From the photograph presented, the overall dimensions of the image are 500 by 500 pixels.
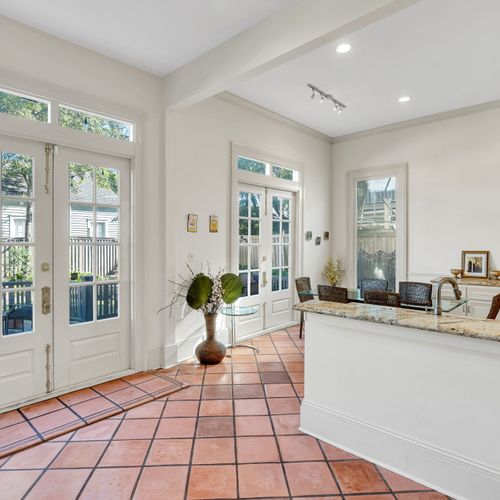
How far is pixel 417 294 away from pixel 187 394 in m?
2.28

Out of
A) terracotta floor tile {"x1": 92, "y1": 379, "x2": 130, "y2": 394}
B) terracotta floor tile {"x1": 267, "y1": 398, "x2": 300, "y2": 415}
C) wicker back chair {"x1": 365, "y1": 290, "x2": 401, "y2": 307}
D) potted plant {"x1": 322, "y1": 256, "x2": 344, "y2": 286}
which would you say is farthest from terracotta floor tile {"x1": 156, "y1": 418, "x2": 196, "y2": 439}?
potted plant {"x1": 322, "y1": 256, "x2": 344, "y2": 286}

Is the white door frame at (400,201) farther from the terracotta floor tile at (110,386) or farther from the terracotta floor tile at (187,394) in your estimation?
the terracotta floor tile at (110,386)

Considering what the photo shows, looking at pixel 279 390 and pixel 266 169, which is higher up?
pixel 266 169

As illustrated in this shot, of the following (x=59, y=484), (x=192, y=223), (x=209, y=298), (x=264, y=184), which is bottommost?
(x=59, y=484)

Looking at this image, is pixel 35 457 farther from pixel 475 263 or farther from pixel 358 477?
pixel 475 263

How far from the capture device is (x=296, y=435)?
7.63 feet

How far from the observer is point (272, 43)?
8.42 ft

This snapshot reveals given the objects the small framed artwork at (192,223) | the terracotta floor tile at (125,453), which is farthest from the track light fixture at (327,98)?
the terracotta floor tile at (125,453)

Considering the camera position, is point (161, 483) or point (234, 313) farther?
point (234, 313)

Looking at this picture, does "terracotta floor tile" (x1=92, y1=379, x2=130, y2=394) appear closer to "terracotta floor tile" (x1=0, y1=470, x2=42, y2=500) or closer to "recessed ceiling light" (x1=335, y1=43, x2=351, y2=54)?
"terracotta floor tile" (x1=0, y1=470, x2=42, y2=500)

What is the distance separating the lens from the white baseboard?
1.71m

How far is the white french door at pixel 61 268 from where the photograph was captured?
8.88ft

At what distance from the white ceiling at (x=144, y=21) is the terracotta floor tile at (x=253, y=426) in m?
2.95

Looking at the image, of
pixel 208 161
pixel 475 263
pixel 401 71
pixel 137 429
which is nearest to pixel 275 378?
pixel 137 429
